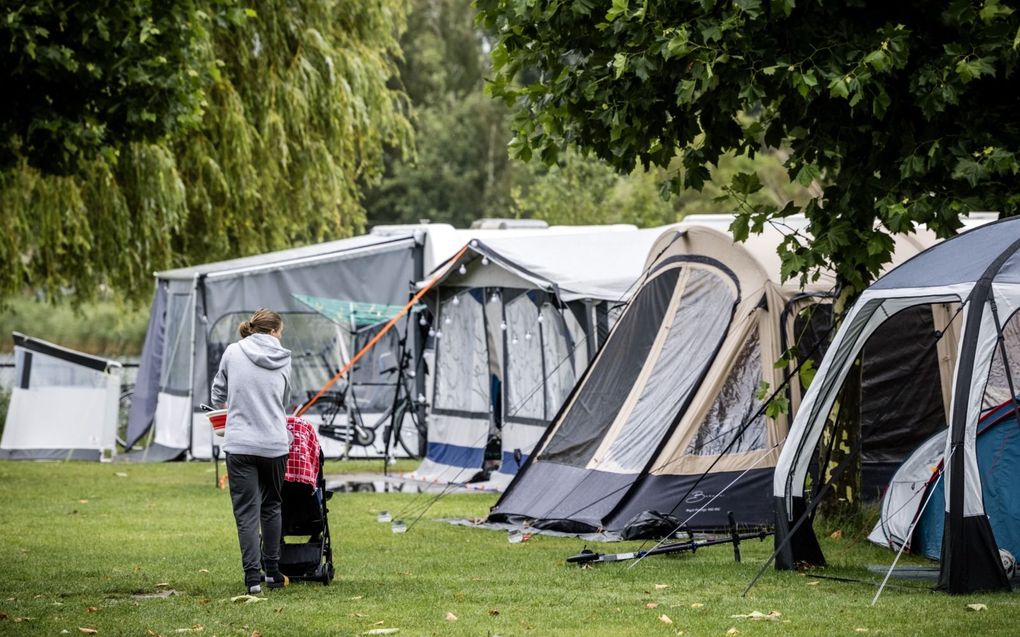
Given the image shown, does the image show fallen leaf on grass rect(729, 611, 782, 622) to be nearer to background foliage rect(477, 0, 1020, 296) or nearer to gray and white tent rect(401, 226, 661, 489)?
background foliage rect(477, 0, 1020, 296)

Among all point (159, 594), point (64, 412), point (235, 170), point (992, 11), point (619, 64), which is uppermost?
point (235, 170)

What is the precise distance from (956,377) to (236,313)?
1280 cm

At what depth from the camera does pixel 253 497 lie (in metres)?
8.18

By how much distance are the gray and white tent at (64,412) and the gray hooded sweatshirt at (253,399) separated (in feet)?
35.8

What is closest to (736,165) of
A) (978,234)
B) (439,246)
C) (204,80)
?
(439,246)

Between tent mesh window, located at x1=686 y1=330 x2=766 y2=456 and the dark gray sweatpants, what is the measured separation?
371 centimetres

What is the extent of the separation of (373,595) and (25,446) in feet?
39.2

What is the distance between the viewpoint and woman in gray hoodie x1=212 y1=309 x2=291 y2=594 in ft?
26.7

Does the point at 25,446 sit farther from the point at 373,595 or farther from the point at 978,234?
the point at 978,234

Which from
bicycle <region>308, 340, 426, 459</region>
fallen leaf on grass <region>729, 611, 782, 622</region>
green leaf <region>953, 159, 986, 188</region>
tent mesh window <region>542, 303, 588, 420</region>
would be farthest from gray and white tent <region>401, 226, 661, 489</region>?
fallen leaf on grass <region>729, 611, 782, 622</region>

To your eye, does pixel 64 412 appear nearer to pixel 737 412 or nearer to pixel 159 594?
pixel 737 412

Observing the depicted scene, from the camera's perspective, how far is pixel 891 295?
812 cm

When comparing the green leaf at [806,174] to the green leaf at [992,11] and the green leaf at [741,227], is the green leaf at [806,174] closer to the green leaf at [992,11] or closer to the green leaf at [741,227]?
the green leaf at [741,227]

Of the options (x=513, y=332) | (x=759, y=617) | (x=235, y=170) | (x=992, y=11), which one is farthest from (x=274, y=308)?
(x=759, y=617)
